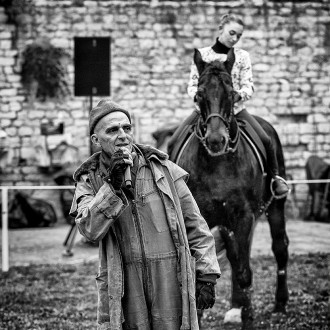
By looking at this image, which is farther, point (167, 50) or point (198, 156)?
point (167, 50)

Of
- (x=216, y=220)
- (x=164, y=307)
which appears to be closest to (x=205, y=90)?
(x=216, y=220)

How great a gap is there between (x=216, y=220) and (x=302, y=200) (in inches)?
435

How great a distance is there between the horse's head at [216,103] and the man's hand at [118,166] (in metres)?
2.91

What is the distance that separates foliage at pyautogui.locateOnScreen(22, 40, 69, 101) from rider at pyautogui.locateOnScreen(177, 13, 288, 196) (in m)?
10.1

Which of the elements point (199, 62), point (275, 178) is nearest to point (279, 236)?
point (275, 178)

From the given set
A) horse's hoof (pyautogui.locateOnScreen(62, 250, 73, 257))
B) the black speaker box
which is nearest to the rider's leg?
horse's hoof (pyautogui.locateOnScreen(62, 250, 73, 257))

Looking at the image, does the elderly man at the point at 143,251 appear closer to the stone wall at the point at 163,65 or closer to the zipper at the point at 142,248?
the zipper at the point at 142,248

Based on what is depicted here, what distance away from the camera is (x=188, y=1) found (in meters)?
17.8

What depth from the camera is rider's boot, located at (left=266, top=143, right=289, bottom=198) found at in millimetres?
7617

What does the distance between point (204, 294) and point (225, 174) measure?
3090 millimetres

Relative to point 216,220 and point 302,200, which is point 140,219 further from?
point 302,200

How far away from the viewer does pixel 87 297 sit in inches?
341

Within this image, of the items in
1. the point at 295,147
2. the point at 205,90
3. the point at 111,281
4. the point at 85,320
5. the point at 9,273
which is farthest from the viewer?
the point at 295,147

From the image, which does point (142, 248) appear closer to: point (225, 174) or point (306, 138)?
point (225, 174)
